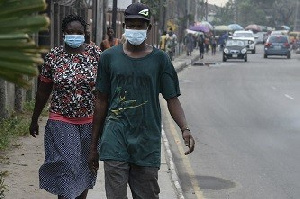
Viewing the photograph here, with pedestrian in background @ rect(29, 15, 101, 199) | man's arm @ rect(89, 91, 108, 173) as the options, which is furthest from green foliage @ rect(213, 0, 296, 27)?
man's arm @ rect(89, 91, 108, 173)

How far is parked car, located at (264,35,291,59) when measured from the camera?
2131 inches

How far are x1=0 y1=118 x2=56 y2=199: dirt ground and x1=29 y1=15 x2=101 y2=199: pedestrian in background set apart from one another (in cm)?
168

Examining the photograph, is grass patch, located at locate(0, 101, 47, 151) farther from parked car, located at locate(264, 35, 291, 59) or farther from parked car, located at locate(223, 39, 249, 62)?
parked car, located at locate(264, 35, 291, 59)

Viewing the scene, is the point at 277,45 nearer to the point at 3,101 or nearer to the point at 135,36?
the point at 3,101

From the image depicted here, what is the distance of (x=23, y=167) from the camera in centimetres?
967

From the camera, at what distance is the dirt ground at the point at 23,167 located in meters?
8.10

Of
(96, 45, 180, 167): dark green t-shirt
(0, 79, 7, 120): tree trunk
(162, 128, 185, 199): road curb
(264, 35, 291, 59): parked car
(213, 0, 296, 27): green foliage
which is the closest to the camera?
(96, 45, 180, 167): dark green t-shirt

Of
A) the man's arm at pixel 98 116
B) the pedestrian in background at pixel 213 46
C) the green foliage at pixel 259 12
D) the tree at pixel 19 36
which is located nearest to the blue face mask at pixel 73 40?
the man's arm at pixel 98 116

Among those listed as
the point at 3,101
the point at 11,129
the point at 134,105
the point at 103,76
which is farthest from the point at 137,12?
the point at 3,101

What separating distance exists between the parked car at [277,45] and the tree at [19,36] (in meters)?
52.3

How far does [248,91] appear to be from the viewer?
83.6ft

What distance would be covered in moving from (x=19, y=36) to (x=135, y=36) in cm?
303

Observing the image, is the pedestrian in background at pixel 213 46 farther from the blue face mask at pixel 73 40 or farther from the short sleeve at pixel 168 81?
the short sleeve at pixel 168 81

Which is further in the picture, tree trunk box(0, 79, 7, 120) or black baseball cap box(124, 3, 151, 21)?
tree trunk box(0, 79, 7, 120)
